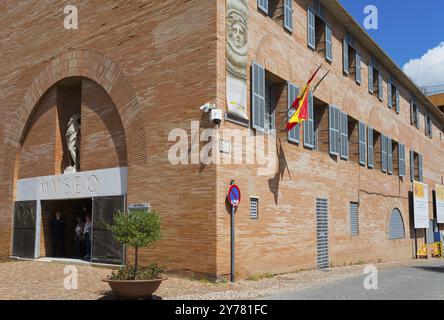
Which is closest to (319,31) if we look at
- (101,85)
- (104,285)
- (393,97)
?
(101,85)

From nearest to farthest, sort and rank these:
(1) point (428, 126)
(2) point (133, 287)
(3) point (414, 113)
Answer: (2) point (133, 287) → (3) point (414, 113) → (1) point (428, 126)

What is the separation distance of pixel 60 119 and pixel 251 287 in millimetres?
10037

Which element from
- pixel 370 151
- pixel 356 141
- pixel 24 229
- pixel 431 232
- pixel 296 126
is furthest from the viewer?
pixel 431 232

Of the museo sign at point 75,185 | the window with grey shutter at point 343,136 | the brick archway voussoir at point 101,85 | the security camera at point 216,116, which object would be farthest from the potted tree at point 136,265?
the window with grey shutter at point 343,136

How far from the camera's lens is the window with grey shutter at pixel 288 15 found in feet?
52.2

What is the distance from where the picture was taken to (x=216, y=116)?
1203cm

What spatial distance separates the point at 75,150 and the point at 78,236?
10.1ft

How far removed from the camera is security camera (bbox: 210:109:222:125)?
1204 cm

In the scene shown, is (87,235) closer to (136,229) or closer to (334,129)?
(136,229)

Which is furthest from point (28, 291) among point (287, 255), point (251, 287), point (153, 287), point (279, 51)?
point (279, 51)

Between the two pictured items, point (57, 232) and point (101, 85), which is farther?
point (57, 232)

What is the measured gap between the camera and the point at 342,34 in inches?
818

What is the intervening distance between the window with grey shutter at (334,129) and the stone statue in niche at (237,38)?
6.29 m
